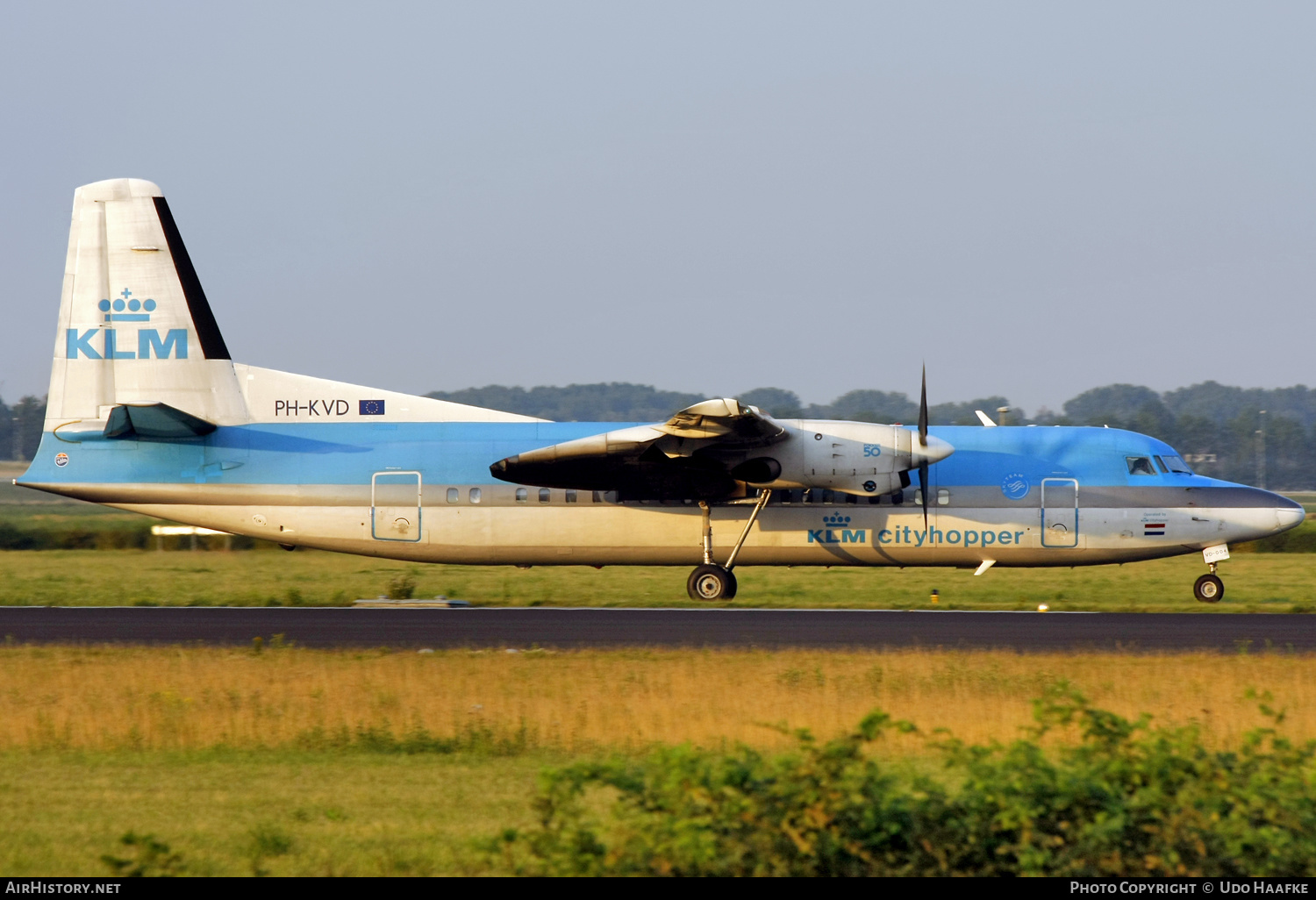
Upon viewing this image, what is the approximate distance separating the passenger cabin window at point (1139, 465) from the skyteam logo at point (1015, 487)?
192cm

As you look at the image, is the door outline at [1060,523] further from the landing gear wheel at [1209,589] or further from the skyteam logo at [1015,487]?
the landing gear wheel at [1209,589]

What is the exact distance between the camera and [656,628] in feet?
58.2

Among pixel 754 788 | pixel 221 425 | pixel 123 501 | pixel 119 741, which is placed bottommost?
pixel 119 741

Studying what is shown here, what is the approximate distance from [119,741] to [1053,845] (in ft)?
26.2

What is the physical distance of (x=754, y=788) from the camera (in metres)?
5.65

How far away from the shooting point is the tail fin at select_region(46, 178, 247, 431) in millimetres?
21906

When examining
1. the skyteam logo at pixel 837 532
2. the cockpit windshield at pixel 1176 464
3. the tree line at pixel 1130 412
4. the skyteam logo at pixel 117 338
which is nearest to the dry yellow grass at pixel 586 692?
the skyteam logo at pixel 837 532

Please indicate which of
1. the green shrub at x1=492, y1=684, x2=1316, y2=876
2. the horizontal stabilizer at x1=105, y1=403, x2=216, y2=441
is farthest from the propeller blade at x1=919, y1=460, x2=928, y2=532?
the green shrub at x1=492, y1=684, x2=1316, y2=876

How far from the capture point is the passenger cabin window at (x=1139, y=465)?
2169cm

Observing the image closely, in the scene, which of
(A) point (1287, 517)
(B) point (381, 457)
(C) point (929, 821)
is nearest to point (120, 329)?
(B) point (381, 457)

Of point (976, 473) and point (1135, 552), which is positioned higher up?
point (976, 473)

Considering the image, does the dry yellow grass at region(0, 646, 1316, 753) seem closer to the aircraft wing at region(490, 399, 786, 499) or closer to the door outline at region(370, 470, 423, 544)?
the aircraft wing at region(490, 399, 786, 499)
